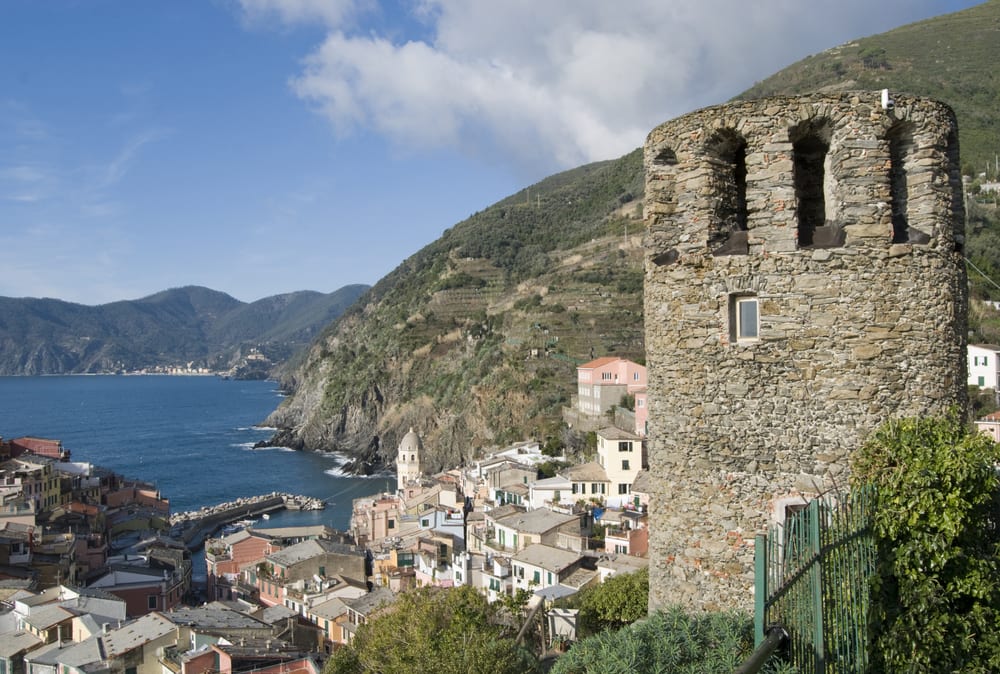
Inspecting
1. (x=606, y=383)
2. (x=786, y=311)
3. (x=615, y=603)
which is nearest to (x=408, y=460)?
(x=606, y=383)

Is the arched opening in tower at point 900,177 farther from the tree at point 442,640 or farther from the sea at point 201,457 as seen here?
the sea at point 201,457

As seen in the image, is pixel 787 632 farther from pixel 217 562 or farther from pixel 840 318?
pixel 217 562

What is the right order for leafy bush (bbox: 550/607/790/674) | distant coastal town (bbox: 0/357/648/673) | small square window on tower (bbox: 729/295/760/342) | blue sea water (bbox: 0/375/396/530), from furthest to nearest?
blue sea water (bbox: 0/375/396/530) → distant coastal town (bbox: 0/357/648/673) → small square window on tower (bbox: 729/295/760/342) → leafy bush (bbox: 550/607/790/674)

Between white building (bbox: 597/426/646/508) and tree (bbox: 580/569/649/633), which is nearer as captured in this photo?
tree (bbox: 580/569/649/633)

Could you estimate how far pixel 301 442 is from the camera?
124m

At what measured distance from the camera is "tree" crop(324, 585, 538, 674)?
48.9ft

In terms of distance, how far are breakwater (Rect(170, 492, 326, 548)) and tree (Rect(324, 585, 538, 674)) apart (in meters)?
48.2

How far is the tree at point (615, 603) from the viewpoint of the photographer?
2148 cm

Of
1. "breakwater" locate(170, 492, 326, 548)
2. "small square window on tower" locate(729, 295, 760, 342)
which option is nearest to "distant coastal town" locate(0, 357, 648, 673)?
Answer: "breakwater" locate(170, 492, 326, 548)

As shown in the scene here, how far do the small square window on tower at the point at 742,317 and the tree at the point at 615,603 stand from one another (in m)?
15.2

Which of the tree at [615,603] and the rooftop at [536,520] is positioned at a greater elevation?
the tree at [615,603]

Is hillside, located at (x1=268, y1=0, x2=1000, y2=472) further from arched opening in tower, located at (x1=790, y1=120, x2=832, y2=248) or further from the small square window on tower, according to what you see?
the small square window on tower

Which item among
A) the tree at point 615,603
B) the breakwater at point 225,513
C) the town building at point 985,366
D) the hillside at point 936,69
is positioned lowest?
the breakwater at point 225,513

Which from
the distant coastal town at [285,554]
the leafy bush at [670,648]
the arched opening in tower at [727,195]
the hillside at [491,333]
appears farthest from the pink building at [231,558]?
the arched opening in tower at [727,195]
